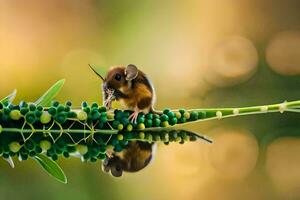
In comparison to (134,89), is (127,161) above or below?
below

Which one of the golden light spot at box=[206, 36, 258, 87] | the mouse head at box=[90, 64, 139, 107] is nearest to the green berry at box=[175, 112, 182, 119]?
the mouse head at box=[90, 64, 139, 107]

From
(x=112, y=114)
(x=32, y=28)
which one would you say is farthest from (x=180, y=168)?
Result: (x=32, y=28)

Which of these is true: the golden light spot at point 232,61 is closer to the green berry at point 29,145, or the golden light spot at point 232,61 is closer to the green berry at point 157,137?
Result: the green berry at point 157,137

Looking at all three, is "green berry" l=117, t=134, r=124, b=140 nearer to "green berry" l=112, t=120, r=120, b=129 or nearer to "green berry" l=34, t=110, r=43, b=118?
"green berry" l=112, t=120, r=120, b=129

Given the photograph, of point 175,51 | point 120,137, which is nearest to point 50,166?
point 120,137

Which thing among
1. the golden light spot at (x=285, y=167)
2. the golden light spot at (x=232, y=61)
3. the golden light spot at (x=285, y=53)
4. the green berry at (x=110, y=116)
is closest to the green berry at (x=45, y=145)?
the green berry at (x=110, y=116)

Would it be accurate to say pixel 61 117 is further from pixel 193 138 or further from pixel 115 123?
pixel 193 138
